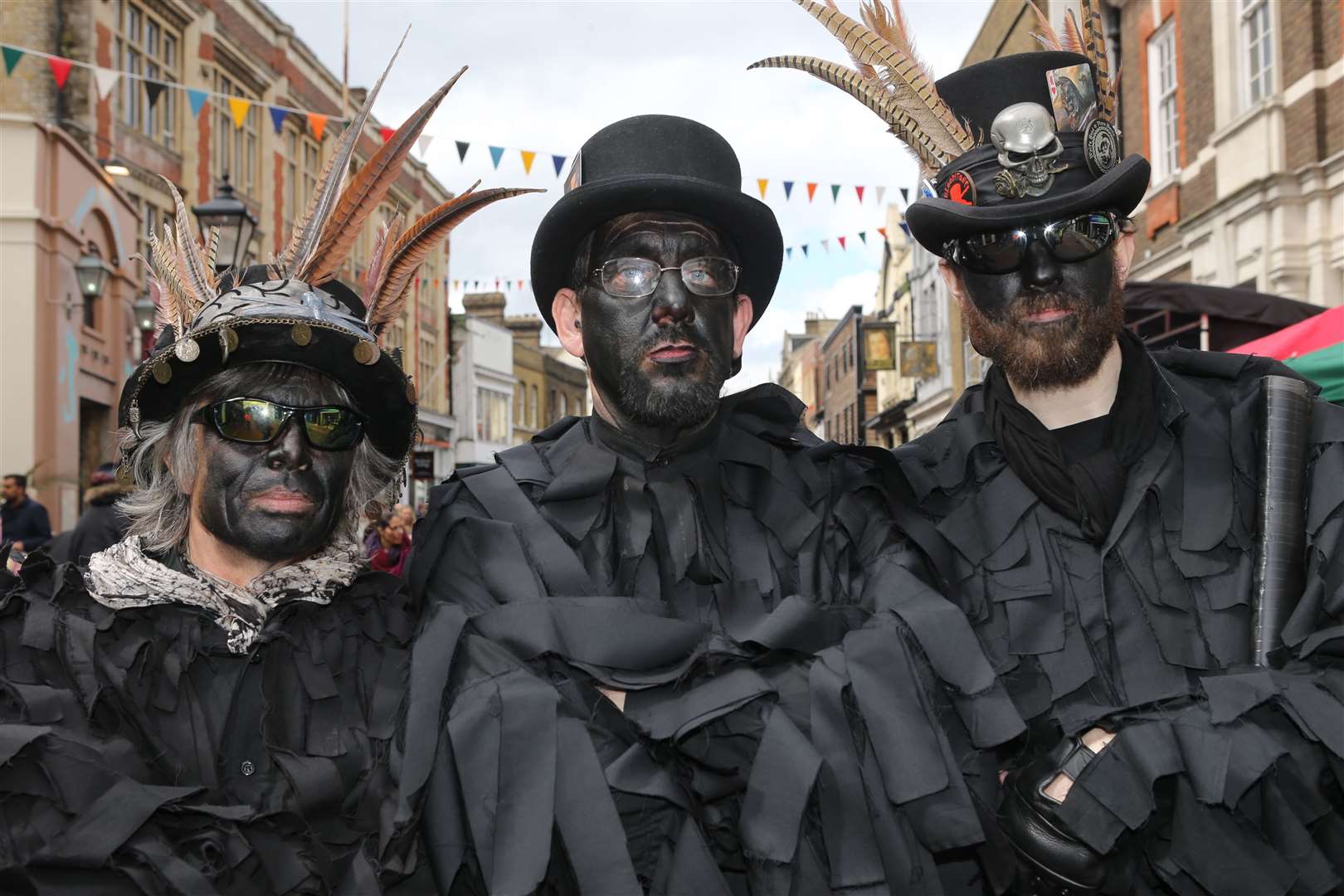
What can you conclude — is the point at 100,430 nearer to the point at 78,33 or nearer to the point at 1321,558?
the point at 78,33

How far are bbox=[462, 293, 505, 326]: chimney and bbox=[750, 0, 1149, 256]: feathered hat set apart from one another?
1730 inches

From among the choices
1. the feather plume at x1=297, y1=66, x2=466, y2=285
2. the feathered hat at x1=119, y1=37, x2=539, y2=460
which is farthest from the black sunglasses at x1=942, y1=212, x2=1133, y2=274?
the feather plume at x1=297, y1=66, x2=466, y2=285

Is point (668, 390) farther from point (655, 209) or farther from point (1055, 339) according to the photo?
point (1055, 339)

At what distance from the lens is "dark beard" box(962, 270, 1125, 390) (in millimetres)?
2768

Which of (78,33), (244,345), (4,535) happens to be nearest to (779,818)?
(244,345)

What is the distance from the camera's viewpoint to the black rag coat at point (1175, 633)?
2.20 metres

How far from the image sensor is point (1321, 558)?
2432 millimetres

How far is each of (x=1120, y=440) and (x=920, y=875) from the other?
1.15 m

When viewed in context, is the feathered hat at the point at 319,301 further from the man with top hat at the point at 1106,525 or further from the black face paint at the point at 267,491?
the man with top hat at the point at 1106,525

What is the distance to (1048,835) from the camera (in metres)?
2.20

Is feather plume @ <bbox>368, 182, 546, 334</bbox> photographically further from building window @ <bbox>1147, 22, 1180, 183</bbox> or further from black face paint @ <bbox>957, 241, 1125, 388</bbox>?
building window @ <bbox>1147, 22, 1180, 183</bbox>

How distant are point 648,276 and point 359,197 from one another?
787mm

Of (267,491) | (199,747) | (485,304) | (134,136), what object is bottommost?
(199,747)

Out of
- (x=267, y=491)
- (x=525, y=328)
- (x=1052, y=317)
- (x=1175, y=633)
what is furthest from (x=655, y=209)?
(x=525, y=328)
